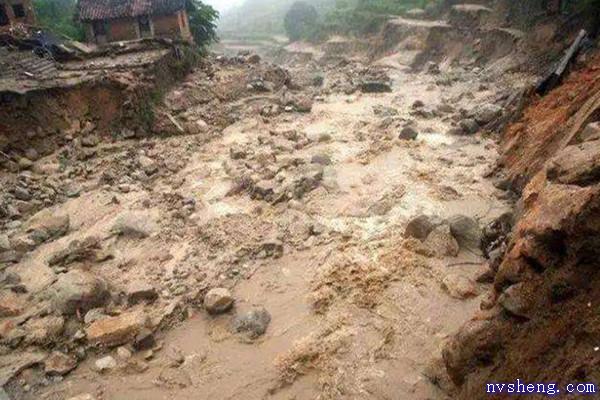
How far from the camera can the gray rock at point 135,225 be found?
6664 mm

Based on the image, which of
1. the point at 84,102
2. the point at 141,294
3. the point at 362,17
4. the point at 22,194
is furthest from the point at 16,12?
the point at 362,17

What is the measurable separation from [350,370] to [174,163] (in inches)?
254

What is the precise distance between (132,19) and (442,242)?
18342 millimetres

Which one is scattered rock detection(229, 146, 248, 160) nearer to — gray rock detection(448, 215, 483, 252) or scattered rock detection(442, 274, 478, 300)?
gray rock detection(448, 215, 483, 252)

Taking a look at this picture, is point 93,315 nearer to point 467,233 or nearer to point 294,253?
point 294,253

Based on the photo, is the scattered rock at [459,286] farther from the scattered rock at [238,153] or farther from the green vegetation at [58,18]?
the green vegetation at [58,18]

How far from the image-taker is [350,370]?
4.05 metres

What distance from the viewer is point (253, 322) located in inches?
186

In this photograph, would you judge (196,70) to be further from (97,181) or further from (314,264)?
(314,264)

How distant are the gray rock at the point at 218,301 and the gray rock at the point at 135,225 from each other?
7.18ft

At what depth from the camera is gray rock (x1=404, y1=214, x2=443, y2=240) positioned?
5609 mm

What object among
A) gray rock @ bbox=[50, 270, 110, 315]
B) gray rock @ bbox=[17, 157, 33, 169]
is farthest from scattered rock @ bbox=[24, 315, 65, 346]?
gray rock @ bbox=[17, 157, 33, 169]

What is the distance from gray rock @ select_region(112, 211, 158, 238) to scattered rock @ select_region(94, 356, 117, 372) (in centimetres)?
252

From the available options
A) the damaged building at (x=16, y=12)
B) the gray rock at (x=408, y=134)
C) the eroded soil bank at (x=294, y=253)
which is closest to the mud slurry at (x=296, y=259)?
the eroded soil bank at (x=294, y=253)
